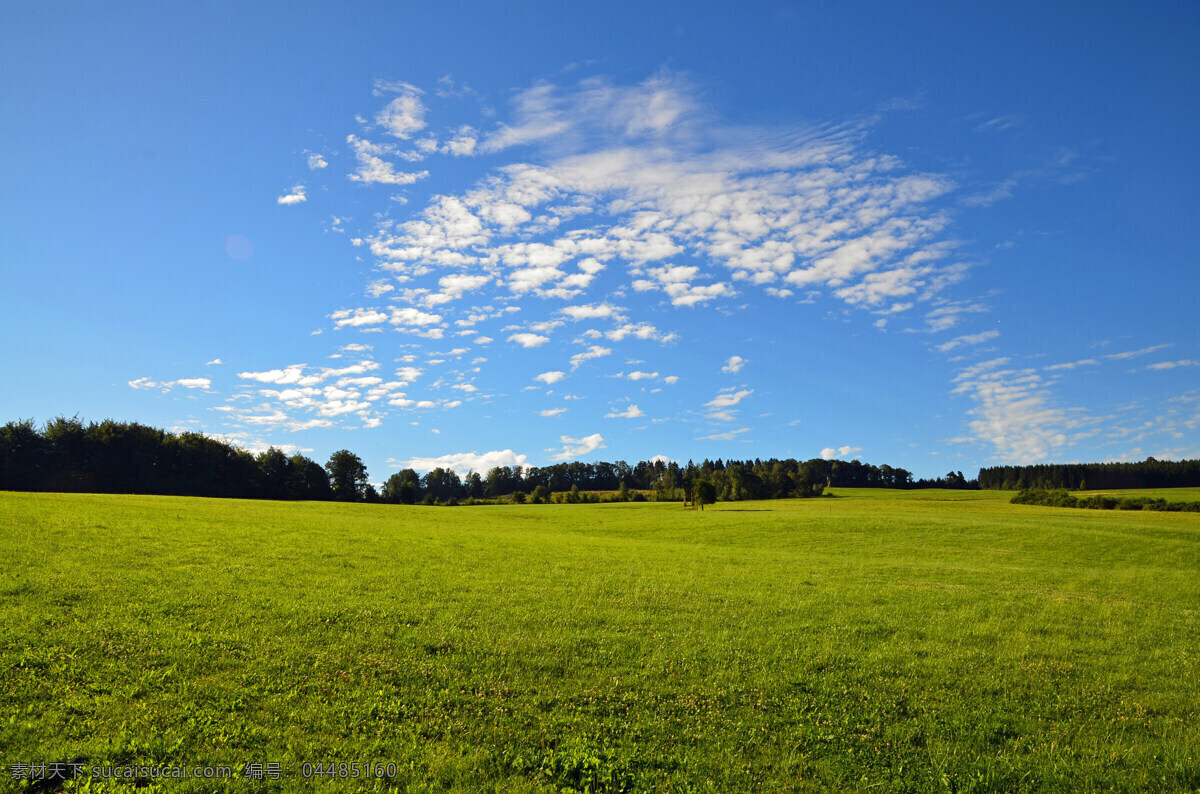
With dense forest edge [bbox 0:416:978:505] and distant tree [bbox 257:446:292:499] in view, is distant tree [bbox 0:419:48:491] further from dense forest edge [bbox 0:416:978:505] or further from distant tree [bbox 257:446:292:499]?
distant tree [bbox 257:446:292:499]

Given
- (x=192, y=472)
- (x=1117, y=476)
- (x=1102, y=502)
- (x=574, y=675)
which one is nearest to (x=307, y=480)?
(x=192, y=472)

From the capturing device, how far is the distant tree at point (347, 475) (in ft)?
478

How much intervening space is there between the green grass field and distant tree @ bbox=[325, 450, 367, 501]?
125396mm

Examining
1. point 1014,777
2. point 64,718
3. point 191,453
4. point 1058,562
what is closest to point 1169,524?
point 1058,562

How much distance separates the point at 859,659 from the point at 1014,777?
16.7 feet

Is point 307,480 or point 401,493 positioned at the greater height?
point 307,480

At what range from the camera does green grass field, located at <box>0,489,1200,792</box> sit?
9633 mm

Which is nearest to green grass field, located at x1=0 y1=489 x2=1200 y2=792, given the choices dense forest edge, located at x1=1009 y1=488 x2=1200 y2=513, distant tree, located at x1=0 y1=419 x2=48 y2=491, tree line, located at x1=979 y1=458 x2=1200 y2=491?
dense forest edge, located at x1=1009 y1=488 x2=1200 y2=513

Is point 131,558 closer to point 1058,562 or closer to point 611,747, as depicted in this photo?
point 611,747

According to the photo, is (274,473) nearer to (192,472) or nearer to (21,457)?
(192,472)

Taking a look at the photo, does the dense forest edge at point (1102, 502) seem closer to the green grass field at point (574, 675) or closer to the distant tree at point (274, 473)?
the green grass field at point (574, 675)

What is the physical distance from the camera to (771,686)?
12820 millimetres

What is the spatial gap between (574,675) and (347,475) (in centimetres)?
14916

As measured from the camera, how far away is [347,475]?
147500 mm
